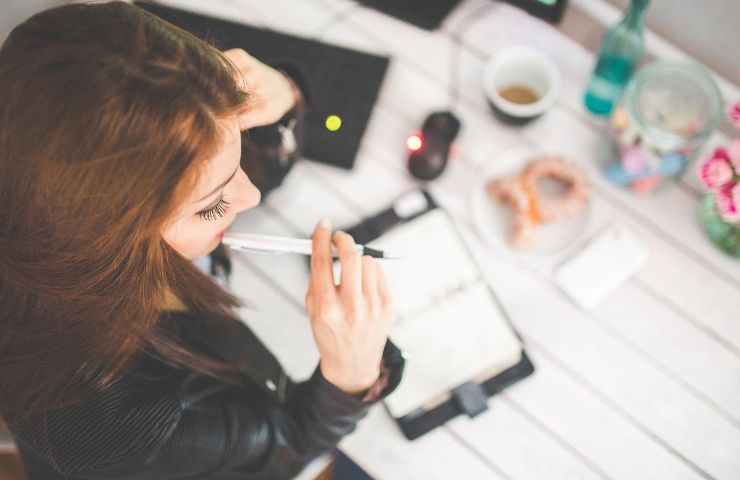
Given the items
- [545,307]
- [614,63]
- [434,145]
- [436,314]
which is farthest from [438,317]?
[614,63]

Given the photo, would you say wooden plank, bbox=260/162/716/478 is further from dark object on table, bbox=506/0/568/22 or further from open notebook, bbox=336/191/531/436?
dark object on table, bbox=506/0/568/22

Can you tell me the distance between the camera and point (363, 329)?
0.76m

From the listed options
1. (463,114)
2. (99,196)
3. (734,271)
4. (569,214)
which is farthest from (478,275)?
(99,196)

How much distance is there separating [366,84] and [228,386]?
531 mm

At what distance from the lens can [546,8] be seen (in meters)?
0.93

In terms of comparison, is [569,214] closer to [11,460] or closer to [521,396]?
[521,396]

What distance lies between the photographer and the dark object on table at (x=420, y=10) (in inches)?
41.7

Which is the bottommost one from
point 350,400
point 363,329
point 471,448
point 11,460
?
point 11,460

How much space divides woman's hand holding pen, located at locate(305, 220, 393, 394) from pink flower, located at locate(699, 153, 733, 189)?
42 centimetres

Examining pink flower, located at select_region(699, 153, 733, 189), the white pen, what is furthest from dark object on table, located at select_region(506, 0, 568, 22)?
the white pen

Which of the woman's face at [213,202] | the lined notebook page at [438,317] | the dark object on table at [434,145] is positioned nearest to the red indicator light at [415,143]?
the dark object on table at [434,145]

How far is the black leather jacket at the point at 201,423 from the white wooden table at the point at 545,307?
10 centimetres

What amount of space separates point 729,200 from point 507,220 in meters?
0.32

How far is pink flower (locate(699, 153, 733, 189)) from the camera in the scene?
29.6 inches
